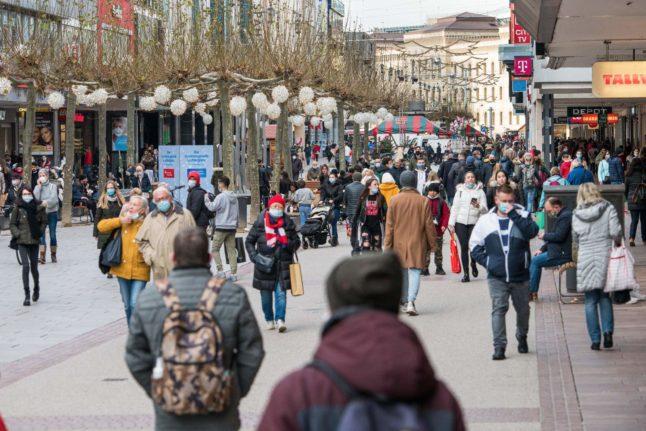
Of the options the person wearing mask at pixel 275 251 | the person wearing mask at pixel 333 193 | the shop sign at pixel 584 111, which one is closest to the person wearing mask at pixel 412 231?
the person wearing mask at pixel 275 251

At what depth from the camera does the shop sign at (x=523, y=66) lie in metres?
40.4

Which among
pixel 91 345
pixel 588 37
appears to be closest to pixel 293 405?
pixel 91 345

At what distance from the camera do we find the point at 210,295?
19.8 ft

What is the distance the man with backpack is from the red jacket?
195 centimetres

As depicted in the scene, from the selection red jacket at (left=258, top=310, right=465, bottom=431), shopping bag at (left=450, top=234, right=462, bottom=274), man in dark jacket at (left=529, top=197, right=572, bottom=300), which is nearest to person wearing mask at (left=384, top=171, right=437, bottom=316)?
man in dark jacket at (left=529, top=197, right=572, bottom=300)

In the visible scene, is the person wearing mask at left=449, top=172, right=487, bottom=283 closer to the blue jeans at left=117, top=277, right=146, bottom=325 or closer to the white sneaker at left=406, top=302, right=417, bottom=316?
the white sneaker at left=406, top=302, right=417, bottom=316

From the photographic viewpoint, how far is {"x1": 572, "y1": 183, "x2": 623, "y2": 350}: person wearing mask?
12836mm

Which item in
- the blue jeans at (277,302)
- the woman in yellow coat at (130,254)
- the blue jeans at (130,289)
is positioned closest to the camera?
the woman in yellow coat at (130,254)

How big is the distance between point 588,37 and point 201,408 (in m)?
16.0

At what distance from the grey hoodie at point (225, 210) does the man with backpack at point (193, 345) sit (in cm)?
1435

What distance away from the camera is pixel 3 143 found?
183 ft

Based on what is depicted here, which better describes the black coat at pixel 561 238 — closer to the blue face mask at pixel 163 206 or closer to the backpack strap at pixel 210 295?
the blue face mask at pixel 163 206

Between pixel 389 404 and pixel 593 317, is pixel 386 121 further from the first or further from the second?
pixel 389 404

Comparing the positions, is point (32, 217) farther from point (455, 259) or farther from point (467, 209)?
point (455, 259)
